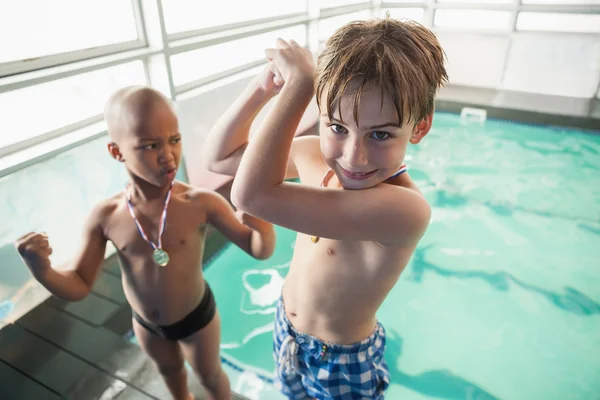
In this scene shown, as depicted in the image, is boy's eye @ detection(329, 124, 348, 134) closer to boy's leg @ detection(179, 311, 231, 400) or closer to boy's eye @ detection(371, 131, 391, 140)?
boy's eye @ detection(371, 131, 391, 140)

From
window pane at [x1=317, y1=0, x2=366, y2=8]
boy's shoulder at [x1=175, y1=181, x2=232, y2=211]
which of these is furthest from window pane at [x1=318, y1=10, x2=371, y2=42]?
boy's shoulder at [x1=175, y1=181, x2=232, y2=211]

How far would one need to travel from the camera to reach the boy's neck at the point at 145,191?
151 cm

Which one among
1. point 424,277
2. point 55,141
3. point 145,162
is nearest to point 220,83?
point 55,141

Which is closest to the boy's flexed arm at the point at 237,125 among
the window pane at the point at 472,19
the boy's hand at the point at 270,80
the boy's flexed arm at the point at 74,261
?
the boy's hand at the point at 270,80

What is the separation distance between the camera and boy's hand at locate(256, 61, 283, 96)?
3.78 ft

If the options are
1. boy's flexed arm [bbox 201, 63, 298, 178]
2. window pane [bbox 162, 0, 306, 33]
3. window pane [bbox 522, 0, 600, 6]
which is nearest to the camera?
boy's flexed arm [bbox 201, 63, 298, 178]

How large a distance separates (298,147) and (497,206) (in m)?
3.90

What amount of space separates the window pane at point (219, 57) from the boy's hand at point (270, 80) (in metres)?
2.65

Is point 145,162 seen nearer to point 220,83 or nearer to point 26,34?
point 26,34

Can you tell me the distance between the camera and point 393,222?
40.1 inches

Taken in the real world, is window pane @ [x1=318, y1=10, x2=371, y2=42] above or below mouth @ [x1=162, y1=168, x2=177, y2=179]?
below

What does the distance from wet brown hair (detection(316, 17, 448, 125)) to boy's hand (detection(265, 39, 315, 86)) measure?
0.09 feet

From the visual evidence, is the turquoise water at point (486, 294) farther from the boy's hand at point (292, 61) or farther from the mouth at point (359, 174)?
the boy's hand at point (292, 61)

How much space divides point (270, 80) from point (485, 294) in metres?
3.07
